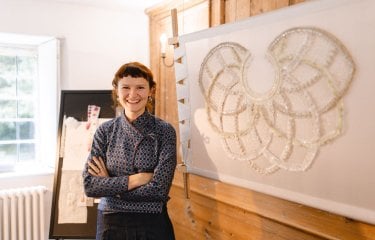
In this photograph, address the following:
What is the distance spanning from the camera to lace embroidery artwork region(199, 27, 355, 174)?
48.4 inches

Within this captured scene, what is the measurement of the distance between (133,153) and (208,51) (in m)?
0.62

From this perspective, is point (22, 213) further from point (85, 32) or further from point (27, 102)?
point (85, 32)

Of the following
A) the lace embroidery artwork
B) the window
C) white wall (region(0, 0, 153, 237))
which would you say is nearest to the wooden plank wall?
the lace embroidery artwork

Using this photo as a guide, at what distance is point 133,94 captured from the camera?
69.0 inches

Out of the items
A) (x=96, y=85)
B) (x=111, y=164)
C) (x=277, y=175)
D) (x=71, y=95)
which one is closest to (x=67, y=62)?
(x=96, y=85)

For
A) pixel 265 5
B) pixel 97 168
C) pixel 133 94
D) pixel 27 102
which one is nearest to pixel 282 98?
pixel 265 5

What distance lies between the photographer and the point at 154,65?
109 inches

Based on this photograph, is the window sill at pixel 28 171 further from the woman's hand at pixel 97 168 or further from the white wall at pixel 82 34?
the woman's hand at pixel 97 168

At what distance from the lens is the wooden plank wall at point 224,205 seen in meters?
1.45

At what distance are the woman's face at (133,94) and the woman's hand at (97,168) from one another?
0.26 metres

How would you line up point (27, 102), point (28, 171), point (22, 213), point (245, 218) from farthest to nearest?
point (27, 102) → point (28, 171) → point (22, 213) → point (245, 218)

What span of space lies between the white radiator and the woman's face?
1.37 metres

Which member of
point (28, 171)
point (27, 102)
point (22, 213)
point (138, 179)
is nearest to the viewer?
point (138, 179)

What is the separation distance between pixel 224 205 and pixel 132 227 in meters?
0.57
